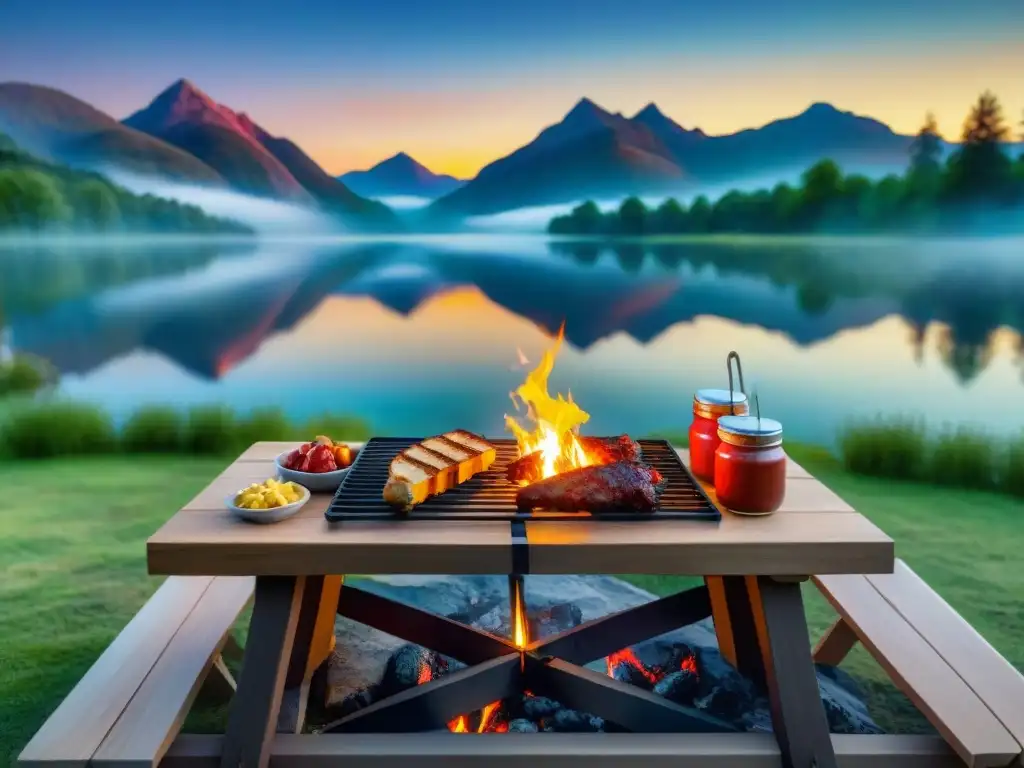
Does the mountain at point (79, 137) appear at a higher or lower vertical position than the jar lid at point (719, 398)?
higher

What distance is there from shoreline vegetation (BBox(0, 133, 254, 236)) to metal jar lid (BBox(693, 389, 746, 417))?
5434 millimetres

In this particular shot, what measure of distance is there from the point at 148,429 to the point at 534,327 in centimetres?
285

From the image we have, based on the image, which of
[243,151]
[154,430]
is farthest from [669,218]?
[154,430]

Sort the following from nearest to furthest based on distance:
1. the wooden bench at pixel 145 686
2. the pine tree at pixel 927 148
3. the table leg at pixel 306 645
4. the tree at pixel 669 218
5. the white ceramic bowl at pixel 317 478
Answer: the wooden bench at pixel 145 686 < the white ceramic bowl at pixel 317 478 < the table leg at pixel 306 645 < the pine tree at pixel 927 148 < the tree at pixel 669 218

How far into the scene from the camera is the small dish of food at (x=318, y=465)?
239cm

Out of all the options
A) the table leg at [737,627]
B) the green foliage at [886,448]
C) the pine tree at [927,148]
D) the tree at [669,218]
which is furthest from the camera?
the tree at [669,218]

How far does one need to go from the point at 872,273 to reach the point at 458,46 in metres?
3.35

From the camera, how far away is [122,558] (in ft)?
14.2

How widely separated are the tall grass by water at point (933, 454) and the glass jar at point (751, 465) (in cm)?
413

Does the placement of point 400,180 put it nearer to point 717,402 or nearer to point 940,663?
point 717,402

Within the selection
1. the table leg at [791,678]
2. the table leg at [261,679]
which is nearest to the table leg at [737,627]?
the table leg at [791,678]

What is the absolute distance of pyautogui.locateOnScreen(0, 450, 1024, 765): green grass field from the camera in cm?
317

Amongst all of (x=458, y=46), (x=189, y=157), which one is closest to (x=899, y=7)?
(x=458, y=46)

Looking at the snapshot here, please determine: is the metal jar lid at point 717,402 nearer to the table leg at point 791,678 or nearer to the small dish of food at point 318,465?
the table leg at point 791,678
